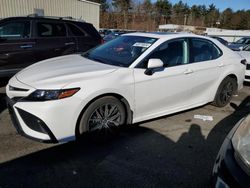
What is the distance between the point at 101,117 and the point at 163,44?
158 cm

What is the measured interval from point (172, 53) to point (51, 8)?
52.1 feet

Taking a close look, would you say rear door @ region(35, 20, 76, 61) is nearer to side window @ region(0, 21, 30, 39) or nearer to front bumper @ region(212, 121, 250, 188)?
side window @ region(0, 21, 30, 39)

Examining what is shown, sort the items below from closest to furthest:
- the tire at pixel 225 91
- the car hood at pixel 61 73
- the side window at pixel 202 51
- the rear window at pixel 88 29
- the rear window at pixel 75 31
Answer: the car hood at pixel 61 73, the side window at pixel 202 51, the tire at pixel 225 91, the rear window at pixel 75 31, the rear window at pixel 88 29

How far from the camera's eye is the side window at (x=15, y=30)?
19.5 feet

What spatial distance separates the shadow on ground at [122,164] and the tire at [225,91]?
1348 millimetres

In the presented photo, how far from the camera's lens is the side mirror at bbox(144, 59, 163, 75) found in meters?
3.65

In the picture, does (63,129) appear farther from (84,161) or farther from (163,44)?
(163,44)

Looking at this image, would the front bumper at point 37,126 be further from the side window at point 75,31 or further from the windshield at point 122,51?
the side window at point 75,31

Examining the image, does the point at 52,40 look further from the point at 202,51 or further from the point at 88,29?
the point at 202,51

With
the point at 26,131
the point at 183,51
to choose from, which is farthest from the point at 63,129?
the point at 183,51

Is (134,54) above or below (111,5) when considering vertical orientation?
below

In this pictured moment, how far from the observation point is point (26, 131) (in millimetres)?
3129

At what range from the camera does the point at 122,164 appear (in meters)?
3.13

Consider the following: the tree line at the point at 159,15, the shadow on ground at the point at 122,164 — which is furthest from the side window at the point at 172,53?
the tree line at the point at 159,15
